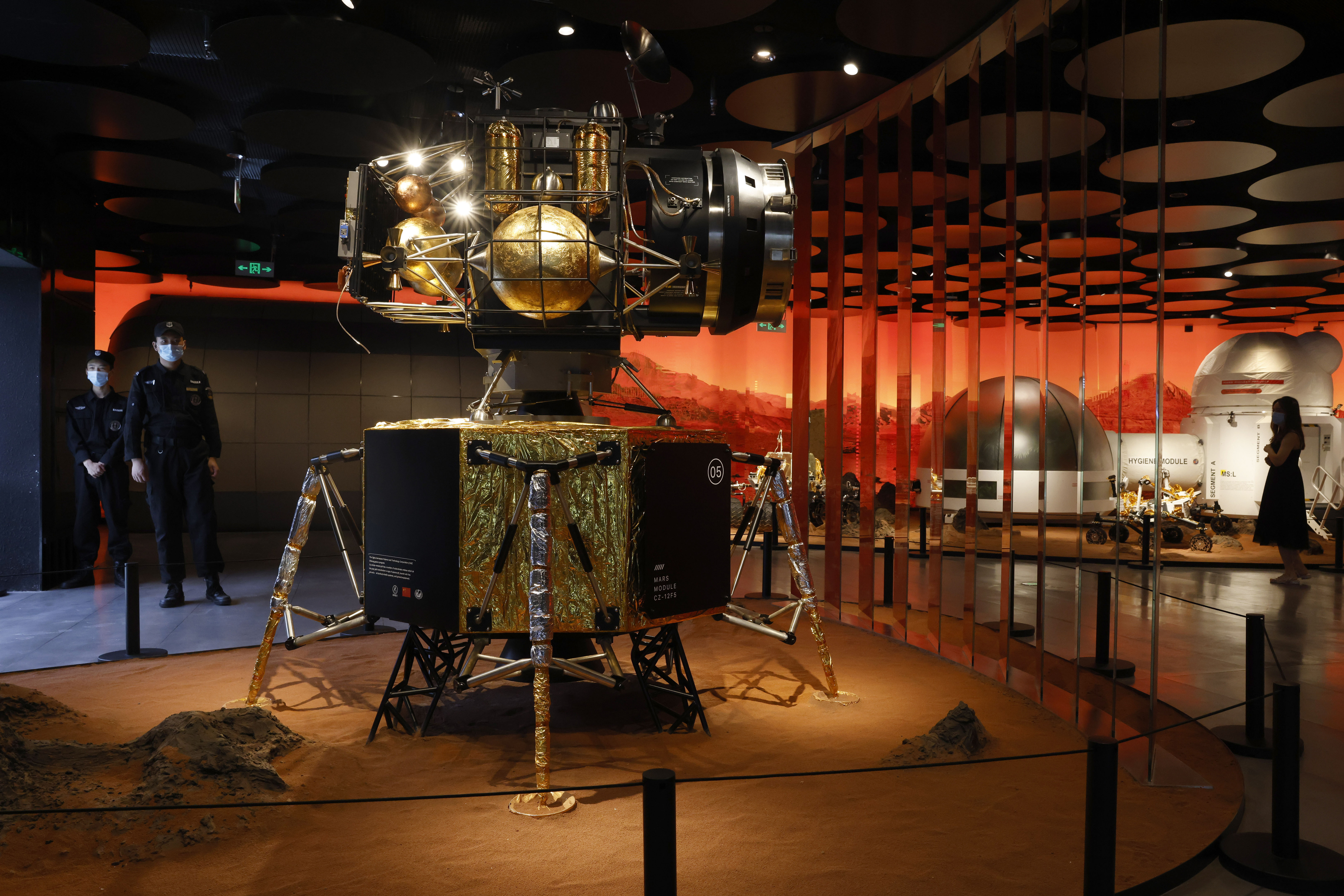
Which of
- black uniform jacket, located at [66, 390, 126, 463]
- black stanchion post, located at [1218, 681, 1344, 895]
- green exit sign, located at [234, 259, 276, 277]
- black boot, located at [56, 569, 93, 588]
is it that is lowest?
black boot, located at [56, 569, 93, 588]

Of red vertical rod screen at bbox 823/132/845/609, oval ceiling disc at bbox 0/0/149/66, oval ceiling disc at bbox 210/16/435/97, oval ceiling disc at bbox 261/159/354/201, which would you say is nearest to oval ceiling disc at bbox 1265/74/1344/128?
red vertical rod screen at bbox 823/132/845/609

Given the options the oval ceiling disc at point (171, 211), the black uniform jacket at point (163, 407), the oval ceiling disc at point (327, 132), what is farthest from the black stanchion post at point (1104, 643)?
the oval ceiling disc at point (171, 211)

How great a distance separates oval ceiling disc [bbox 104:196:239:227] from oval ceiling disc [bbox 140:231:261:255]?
0.66 m

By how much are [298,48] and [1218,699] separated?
18.5ft

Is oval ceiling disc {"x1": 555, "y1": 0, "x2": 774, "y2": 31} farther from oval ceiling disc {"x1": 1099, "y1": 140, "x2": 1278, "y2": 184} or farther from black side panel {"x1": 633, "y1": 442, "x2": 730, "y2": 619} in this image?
oval ceiling disc {"x1": 1099, "y1": 140, "x2": 1278, "y2": 184}

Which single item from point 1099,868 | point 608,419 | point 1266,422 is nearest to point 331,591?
point 608,419

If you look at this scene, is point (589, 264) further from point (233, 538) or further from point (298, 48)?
point (233, 538)

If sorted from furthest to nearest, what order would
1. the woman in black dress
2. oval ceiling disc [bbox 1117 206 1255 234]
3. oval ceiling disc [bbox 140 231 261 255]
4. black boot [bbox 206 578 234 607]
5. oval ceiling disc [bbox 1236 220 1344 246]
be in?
1. oval ceiling disc [bbox 140 231 261 255]
2. oval ceiling disc [bbox 1236 220 1344 246]
3. oval ceiling disc [bbox 1117 206 1255 234]
4. the woman in black dress
5. black boot [bbox 206 578 234 607]

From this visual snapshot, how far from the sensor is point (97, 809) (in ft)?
4.75

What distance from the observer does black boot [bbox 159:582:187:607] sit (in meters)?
6.02

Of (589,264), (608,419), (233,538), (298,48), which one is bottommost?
(233,538)

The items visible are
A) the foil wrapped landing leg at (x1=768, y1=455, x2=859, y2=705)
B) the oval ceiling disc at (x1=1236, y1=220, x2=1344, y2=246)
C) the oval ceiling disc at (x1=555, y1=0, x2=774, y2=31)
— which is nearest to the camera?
the foil wrapped landing leg at (x1=768, y1=455, x2=859, y2=705)

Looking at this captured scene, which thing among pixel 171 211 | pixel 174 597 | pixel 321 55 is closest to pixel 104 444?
pixel 174 597

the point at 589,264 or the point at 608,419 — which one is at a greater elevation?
the point at 589,264
